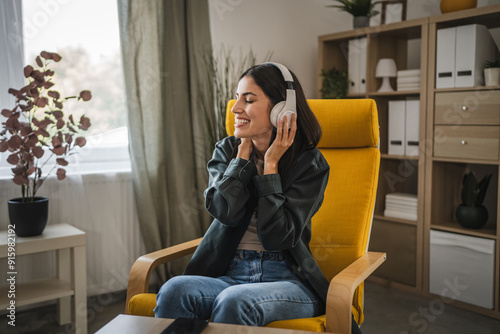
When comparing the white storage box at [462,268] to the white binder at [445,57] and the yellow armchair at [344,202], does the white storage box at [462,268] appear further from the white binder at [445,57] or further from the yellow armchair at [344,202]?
the yellow armchair at [344,202]

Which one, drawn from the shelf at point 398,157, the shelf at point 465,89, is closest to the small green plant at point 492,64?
the shelf at point 465,89

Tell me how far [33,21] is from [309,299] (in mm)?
1910

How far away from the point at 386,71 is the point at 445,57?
401mm

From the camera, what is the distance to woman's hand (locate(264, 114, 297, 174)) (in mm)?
1418

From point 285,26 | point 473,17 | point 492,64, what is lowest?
point 492,64

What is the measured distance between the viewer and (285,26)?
10.7 feet

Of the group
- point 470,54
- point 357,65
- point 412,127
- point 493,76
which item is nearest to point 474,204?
point 412,127

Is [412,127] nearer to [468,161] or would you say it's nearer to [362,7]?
[468,161]

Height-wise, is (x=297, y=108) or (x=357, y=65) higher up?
(x=357, y=65)

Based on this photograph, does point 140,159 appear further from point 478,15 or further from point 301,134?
point 478,15

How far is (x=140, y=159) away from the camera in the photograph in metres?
2.56

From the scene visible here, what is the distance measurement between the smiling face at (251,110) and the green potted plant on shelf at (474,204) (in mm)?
1561

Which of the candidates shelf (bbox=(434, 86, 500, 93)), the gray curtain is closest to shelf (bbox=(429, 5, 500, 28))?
shelf (bbox=(434, 86, 500, 93))

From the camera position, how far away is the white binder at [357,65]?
296cm
